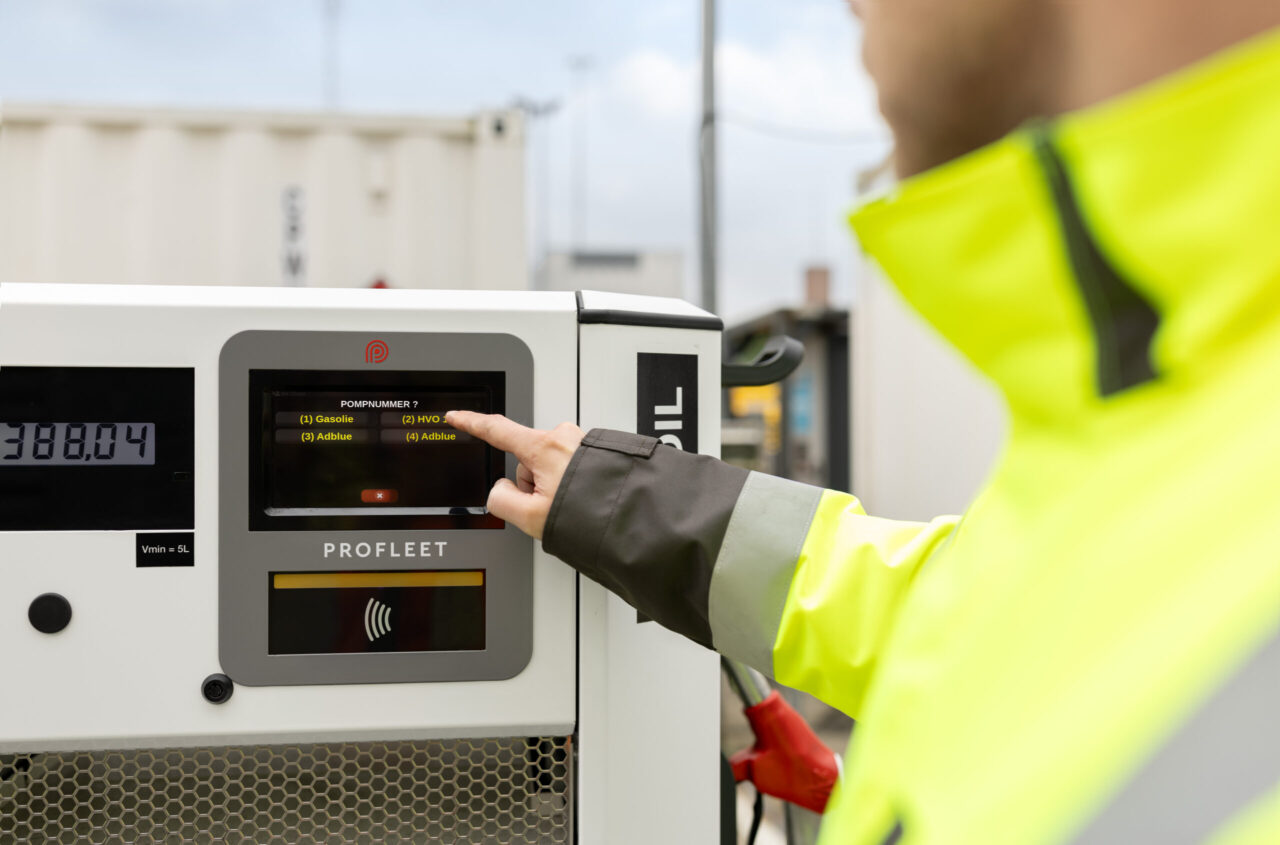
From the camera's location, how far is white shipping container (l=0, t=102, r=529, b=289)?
3.12m

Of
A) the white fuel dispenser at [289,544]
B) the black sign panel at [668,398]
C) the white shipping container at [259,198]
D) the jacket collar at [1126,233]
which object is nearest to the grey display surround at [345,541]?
the white fuel dispenser at [289,544]

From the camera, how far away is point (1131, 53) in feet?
1.55

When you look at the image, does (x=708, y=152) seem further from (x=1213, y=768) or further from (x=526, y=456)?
(x=1213, y=768)

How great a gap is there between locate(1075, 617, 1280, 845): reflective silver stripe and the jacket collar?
0.51 ft

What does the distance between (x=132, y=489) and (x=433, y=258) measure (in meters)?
2.23

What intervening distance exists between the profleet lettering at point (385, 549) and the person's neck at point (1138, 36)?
80cm

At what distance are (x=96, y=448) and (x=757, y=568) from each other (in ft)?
2.49

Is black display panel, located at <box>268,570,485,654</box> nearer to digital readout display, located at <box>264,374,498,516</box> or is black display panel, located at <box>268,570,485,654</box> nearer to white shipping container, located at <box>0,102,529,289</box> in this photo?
digital readout display, located at <box>264,374,498,516</box>

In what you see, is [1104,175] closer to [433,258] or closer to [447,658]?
[447,658]

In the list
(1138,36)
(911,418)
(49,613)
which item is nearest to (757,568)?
(1138,36)

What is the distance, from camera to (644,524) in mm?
1058

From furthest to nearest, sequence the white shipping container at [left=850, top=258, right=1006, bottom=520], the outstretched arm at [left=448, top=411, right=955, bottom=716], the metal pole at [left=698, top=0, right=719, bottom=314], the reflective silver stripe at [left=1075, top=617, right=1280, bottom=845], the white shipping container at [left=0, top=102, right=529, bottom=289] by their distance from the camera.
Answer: the white shipping container at [left=850, top=258, right=1006, bottom=520]
the metal pole at [left=698, top=0, right=719, bottom=314]
the white shipping container at [left=0, top=102, right=529, bottom=289]
the outstretched arm at [left=448, top=411, right=955, bottom=716]
the reflective silver stripe at [left=1075, top=617, right=1280, bottom=845]

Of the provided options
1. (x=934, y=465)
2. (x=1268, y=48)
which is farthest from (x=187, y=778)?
(x=934, y=465)

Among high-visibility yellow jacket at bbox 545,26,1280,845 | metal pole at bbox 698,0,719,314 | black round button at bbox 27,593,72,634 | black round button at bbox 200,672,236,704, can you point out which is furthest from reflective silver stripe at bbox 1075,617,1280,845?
metal pole at bbox 698,0,719,314
